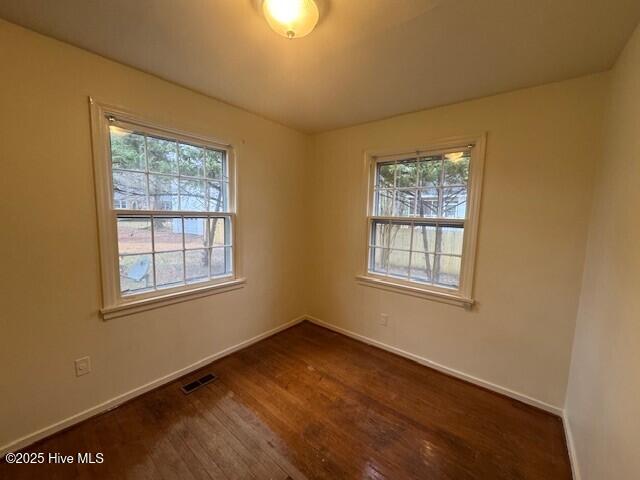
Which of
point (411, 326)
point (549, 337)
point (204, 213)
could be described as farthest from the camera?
point (411, 326)

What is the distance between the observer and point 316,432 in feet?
5.53

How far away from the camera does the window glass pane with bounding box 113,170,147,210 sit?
181 cm

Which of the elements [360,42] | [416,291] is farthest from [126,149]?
[416,291]

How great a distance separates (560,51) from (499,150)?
2.16 ft

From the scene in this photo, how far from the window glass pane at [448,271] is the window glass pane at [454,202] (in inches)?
15.3

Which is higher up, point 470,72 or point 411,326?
point 470,72

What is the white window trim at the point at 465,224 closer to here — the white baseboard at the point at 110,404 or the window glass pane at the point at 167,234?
the white baseboard at the point at 110,404

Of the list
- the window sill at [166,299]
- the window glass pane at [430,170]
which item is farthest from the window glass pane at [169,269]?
the window glass pane at [430,170]

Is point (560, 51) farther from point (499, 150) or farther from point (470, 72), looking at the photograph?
point (499, 150)

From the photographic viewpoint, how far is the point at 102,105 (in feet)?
5.54

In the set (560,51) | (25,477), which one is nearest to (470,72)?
(560,51)

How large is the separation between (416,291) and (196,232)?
209 cm

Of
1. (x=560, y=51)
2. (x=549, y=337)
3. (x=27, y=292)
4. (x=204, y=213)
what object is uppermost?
(x=560, y=51)

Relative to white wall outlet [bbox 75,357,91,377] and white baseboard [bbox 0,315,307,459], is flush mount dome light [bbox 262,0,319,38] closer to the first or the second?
white wall outlet [bbox 75,357,91,377]
